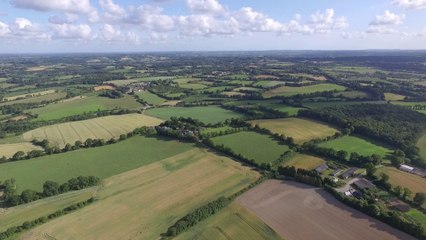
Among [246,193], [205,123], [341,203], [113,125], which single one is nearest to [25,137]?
[113,125]

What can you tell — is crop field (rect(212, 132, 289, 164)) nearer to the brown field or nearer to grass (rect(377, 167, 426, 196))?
the brown field

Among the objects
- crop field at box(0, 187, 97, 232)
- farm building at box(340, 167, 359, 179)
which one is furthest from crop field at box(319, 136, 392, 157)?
crop field at box(0, 187, 97, 232)

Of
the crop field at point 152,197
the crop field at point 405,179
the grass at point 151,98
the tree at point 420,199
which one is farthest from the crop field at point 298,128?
the grass at point 151,98

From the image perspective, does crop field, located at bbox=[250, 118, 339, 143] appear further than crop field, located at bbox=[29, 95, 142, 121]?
No

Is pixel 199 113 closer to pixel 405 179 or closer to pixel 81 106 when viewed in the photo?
pixel 81 106

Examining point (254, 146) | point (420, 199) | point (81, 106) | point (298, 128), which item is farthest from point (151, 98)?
point (420, 199)

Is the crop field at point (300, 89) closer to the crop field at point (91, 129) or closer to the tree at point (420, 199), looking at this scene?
the crop field at point (91, 129)

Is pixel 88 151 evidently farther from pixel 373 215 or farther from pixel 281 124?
pixel 373 215
